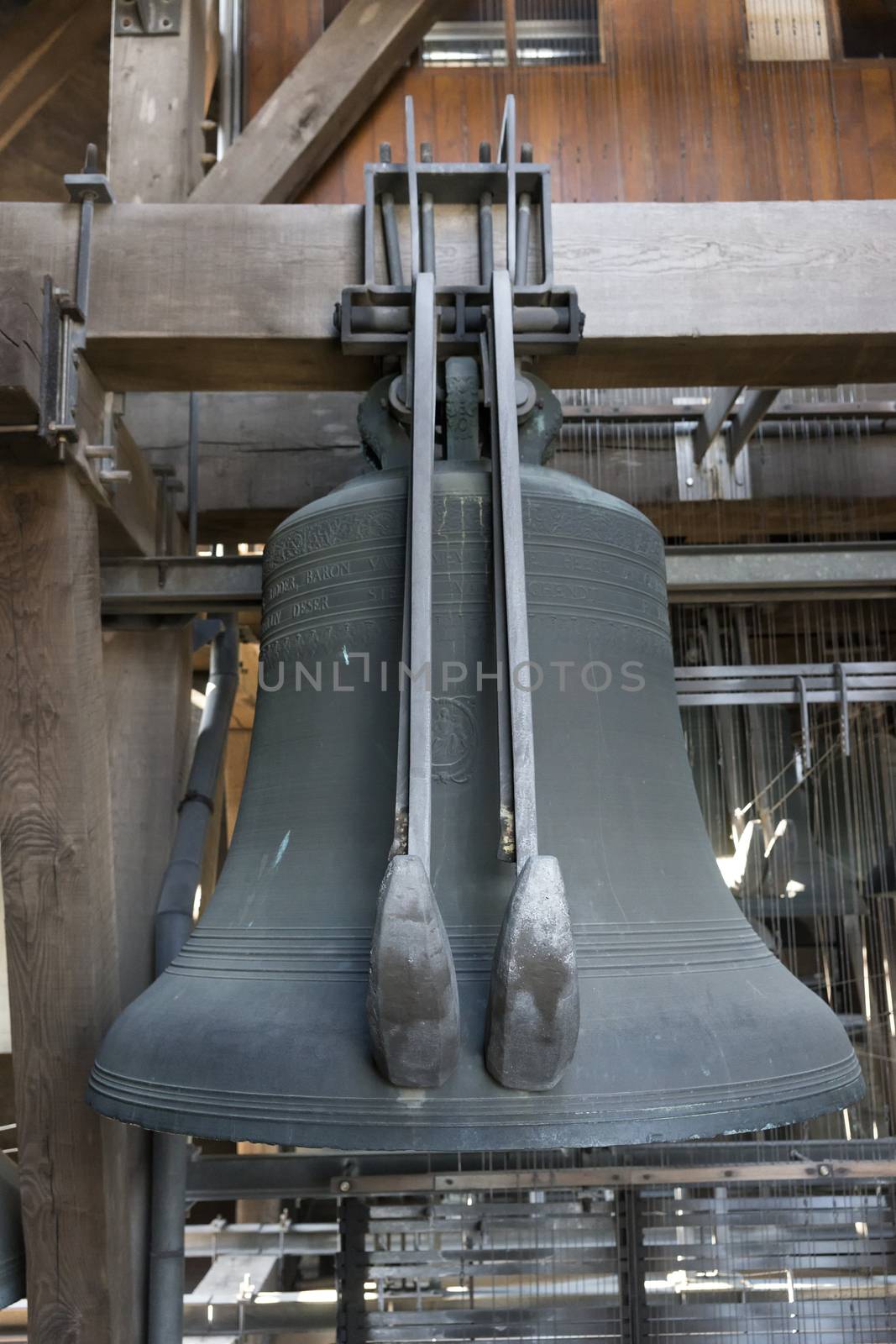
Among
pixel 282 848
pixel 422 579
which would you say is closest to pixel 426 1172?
pixel 282 848

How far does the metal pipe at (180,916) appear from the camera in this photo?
2.87 metres

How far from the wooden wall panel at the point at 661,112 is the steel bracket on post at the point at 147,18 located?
0.57 metres

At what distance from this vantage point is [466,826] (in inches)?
72.2

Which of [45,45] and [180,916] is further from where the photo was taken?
[45,45]

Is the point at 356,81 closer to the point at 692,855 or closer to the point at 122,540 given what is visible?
the point at 122,540

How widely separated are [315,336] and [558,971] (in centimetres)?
159

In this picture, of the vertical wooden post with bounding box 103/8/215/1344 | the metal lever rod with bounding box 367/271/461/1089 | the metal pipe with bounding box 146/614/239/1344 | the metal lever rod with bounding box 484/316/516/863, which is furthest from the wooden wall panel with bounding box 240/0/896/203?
the metal lever rod with bounding box 367/271/461/1089

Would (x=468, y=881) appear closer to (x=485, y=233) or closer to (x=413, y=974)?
(x=413, y=974)

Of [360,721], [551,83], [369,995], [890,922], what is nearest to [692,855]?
[360,721]

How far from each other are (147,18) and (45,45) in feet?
3.90

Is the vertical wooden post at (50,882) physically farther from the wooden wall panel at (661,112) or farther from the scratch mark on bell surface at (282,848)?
the wooden wall panel at (661,112)

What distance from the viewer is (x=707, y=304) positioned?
257cm

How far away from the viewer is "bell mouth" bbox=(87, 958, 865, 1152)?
1483mm

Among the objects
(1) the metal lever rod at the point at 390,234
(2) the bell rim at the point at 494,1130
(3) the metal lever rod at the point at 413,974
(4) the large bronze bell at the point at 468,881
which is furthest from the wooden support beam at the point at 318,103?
(2) the bell rim at the point at 494,1130
